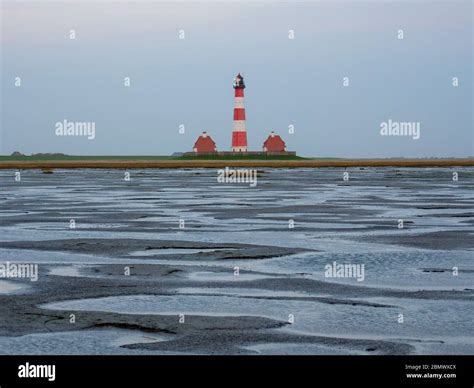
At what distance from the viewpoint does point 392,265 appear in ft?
53.4

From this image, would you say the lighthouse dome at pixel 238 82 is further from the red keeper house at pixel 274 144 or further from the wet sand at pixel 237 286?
the wet sand at pixel 237 286

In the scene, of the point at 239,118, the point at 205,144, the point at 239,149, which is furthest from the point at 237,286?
the point at 205,144

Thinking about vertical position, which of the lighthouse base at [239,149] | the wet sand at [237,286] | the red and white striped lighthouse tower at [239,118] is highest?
the red and white striped lighthouse tower at [239,118]

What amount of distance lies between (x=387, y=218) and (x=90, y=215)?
883 cm

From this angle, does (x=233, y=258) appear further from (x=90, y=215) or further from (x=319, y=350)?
(x=90, y=215)

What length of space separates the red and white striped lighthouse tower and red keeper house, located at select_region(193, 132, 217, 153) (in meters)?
19.5

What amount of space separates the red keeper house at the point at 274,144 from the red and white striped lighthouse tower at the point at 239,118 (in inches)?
799

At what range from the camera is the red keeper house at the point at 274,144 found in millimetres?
147875

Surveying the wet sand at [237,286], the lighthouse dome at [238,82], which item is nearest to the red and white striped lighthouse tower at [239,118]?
the lighthouse dome at [238,82]

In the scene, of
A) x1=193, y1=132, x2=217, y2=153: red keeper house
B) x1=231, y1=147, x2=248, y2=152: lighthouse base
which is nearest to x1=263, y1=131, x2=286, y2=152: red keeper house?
x1=193, y1=132, x2=217, y2=153: red keeper house

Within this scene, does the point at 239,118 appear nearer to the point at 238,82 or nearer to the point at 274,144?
the point at 238,82

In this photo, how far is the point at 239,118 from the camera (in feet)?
402

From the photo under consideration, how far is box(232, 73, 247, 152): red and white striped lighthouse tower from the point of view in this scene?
402 feet

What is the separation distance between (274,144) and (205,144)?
35.8 feet
